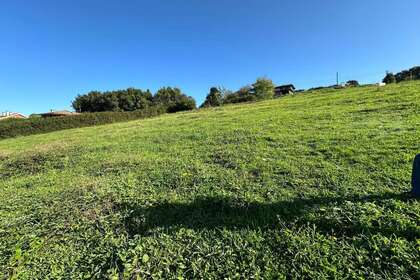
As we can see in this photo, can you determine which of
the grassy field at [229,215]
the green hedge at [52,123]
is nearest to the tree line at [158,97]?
the green hedge at [52,123]

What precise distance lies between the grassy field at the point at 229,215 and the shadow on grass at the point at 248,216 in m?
0.01

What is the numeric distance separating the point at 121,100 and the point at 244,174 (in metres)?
A: 54.1

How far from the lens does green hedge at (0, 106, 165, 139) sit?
19.6 m

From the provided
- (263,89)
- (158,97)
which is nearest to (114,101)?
(158,97)

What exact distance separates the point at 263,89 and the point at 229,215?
36.9 m

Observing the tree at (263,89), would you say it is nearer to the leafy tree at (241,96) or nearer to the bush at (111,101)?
the leafy tree at (241,96)

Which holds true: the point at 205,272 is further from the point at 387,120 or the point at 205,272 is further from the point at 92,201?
the point at 387,120

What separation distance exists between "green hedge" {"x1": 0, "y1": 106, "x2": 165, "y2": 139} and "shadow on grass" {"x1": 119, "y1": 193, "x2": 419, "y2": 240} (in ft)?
70.3

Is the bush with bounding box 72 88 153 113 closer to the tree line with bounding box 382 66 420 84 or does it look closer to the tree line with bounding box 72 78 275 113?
the tree line with bounding box 72 78 275 113

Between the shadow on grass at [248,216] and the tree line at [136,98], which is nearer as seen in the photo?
the shadow on grass at [248,216]

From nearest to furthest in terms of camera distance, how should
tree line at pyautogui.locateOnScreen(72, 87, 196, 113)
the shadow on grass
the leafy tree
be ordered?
the shadow on grass → the leafy tree → tree line at pyautogui.locateOnScreen(72, 87, 196, 113)

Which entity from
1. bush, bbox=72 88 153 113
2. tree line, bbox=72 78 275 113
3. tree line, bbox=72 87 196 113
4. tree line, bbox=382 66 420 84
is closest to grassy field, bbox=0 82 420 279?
tree line, bbox=72 78 275 113

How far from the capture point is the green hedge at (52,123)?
773 inches

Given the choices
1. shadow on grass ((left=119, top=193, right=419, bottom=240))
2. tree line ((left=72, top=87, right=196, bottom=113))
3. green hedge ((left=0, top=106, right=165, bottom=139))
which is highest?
tree line ((left=72, top=87, right=196, bottom=113))
